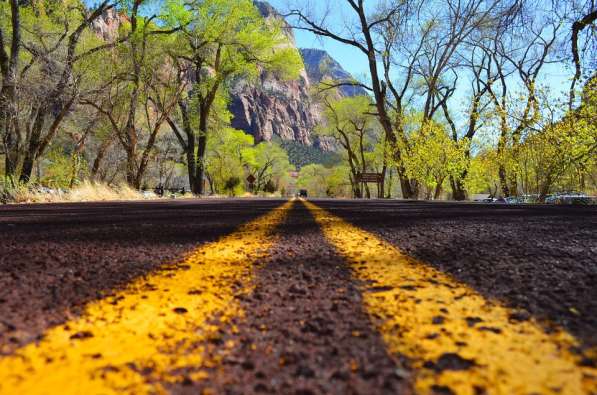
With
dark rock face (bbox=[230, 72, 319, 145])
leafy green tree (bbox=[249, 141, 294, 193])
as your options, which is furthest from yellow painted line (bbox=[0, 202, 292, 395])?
dark rock face (bbox=[230, 72, 319, 145])

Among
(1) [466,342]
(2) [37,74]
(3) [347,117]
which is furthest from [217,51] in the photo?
(1) [466,342]

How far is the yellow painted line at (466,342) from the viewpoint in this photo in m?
0.63

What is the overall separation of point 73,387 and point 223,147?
35.6 meters

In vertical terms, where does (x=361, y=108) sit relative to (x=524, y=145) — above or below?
above

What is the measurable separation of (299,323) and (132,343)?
1.12 feet

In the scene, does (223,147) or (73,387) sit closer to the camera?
(73,387)

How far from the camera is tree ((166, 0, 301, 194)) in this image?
1767 cm

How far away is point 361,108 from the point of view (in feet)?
119

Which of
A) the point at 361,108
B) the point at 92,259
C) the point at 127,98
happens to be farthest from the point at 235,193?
the point at 92,259

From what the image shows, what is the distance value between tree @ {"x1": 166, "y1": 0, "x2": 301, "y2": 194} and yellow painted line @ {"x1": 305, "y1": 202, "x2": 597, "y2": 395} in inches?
695

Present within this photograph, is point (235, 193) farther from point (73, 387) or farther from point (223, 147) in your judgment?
point (73, 387)

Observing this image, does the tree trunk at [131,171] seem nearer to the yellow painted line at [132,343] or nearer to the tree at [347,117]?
the yellow painted line at [132,343]

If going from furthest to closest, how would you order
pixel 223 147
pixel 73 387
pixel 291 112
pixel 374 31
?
pixel 291 112 < pixel 223 147 < pixel 374 31 < pixel 73 387

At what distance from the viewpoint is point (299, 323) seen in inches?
36.1
